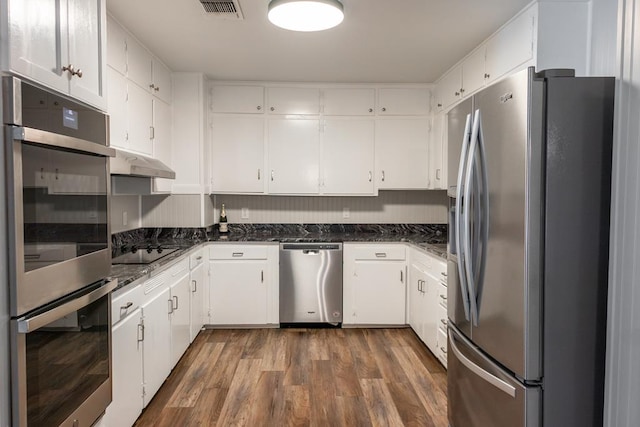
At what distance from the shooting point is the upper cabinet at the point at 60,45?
4.02ft

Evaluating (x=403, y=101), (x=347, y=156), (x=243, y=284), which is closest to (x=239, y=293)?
(x=243, y=284)

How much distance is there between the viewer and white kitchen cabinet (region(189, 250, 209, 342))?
3.81 metres

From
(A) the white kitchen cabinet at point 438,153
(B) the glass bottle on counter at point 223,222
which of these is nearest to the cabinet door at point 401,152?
(A) the white kitchen cabinet at point 438,153

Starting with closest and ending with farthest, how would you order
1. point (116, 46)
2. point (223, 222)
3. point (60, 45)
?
point (60, 45) → point (116, 46) → point (223, 222)

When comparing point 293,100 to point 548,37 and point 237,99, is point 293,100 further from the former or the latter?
point 548,37

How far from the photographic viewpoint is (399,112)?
458cm

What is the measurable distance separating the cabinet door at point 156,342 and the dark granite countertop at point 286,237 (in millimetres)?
227

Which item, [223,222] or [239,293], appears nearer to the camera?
[239,293]

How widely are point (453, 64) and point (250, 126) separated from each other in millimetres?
2066

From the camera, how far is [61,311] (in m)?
1.42

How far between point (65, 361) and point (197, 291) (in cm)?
255

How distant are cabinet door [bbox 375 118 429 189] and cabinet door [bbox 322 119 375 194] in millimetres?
103

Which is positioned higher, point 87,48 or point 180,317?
point 87,48

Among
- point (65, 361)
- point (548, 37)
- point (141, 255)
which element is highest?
point (548, 37)
